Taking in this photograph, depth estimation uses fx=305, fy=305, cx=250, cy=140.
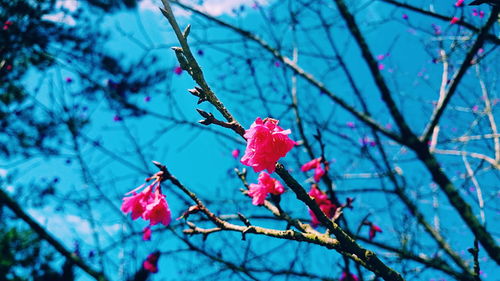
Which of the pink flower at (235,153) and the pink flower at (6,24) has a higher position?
the pink flower at (6,24)

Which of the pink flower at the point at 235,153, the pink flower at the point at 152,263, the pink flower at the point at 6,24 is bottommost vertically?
the pink flower at the point at 152,263

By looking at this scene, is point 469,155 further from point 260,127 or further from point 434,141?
point 260,127

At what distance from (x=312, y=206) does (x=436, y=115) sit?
3117mm

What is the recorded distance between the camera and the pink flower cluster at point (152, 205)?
151 cm

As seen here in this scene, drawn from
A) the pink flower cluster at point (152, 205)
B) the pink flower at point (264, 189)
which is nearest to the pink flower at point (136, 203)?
the pink flower cluster at point (152, 205)

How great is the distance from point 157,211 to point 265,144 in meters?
0.81

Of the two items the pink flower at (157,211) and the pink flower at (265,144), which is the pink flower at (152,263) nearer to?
the pink flower at (157,211)

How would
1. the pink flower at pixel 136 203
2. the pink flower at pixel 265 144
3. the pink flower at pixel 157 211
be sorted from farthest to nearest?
the pink flower at pixel 136 203 → the pink flower at pixel 157 211 → the pink flower at pixel 265 144

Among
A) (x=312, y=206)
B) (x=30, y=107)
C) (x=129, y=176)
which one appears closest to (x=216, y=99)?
(x=312, y=206)

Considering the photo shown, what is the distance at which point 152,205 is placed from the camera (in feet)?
4.96

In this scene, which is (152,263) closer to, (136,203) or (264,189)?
(136,203)

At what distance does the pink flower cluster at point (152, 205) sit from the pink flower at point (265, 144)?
585 millimetres

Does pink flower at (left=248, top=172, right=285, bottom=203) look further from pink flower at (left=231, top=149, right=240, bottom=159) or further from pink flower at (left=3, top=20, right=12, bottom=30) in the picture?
pink flower at (left=3, top=20, right=12, bottom=30)

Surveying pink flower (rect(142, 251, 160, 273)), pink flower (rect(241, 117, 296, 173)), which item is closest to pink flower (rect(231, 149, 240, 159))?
pink flower (rect(142, 251, 160, 273))
